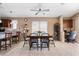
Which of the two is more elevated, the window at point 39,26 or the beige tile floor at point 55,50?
the window at point 39,26

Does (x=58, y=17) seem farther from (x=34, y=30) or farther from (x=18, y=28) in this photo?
(x=18, y=28)

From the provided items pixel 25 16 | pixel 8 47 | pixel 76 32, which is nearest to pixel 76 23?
pixel 76 32

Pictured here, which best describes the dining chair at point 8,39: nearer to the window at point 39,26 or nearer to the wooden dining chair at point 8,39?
the wooden dining chair at point 8,39

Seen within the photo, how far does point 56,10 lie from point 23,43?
4.90ft

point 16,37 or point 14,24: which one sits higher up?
point 14,24

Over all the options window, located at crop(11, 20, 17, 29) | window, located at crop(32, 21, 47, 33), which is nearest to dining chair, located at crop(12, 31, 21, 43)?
window, located at crop(11, 20, 17, 29)

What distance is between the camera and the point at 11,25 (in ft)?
13.5

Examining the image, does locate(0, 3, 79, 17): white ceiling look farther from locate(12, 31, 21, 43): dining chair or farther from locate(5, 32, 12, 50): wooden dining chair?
locate(5, 32, 12, 50): wooden dining chair

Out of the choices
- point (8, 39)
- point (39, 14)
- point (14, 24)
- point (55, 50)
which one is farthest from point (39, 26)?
point (8, 39)

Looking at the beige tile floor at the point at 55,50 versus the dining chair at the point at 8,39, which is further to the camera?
the dining chair at the point at 8,39

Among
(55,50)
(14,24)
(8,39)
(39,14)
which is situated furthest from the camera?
(8,39)

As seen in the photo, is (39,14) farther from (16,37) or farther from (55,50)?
(55,50)

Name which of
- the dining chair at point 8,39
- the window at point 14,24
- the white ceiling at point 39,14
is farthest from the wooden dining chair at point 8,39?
the white ceiling at point 39,14

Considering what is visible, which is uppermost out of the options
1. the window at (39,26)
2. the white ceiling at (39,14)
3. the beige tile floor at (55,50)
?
the white ceiling at (39,14)
